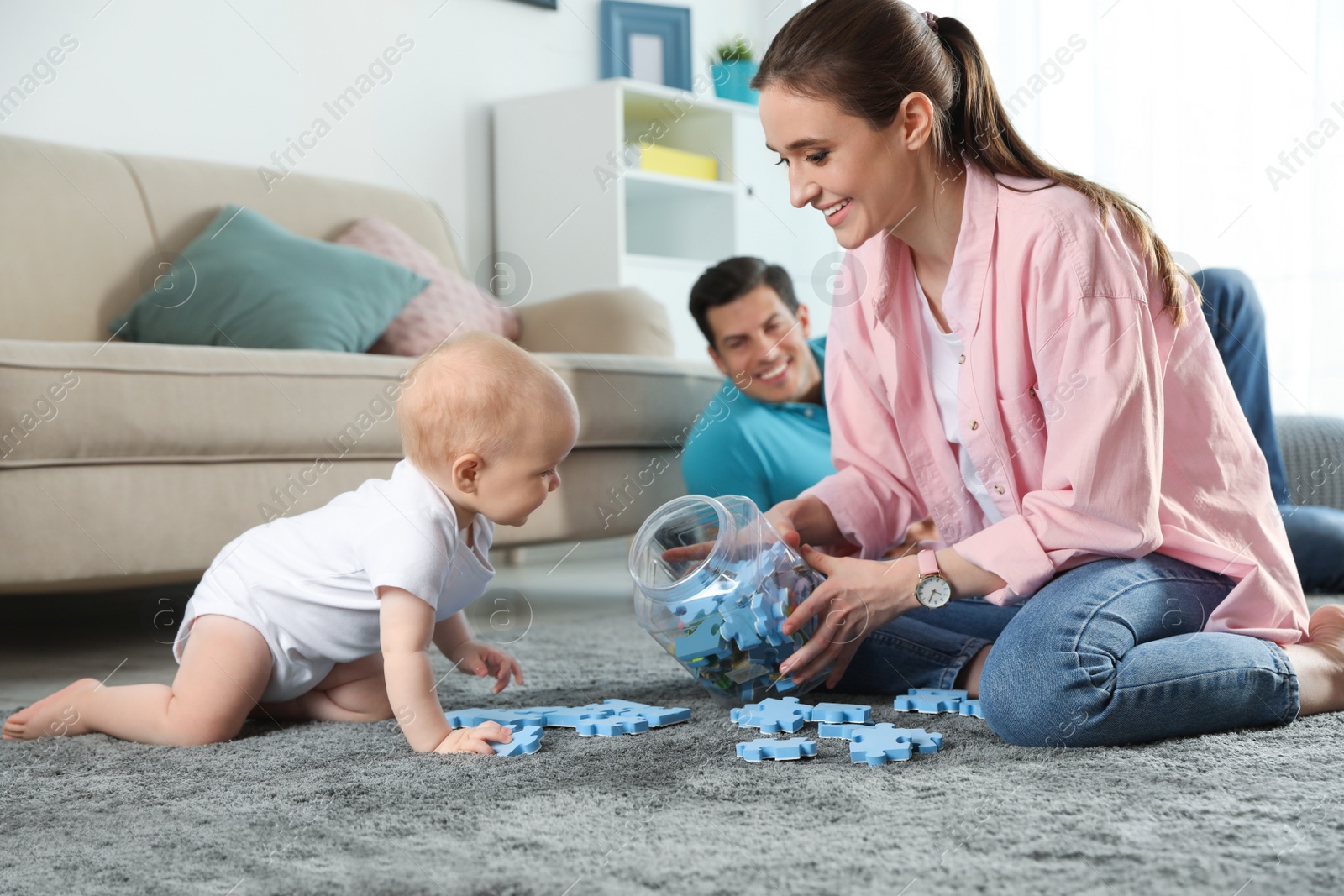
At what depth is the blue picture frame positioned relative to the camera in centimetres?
353

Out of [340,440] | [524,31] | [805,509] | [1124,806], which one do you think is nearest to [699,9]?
[524,31]

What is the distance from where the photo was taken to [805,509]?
4.20 ft

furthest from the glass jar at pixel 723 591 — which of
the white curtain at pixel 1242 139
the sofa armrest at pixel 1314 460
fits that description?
the white curtain at pixel 1242 139

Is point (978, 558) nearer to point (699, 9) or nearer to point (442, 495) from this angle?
point (442, 495)

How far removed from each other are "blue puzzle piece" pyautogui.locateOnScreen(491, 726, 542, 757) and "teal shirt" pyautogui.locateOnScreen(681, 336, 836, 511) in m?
0.89

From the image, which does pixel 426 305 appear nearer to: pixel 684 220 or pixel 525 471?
pixel 684 220

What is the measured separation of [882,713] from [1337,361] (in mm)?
2163

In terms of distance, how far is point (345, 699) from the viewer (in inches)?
48.1

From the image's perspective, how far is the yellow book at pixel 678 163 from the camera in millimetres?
3268

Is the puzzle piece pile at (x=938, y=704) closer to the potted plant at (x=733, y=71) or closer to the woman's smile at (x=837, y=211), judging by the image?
the woman's smile at (x=837, y=211)

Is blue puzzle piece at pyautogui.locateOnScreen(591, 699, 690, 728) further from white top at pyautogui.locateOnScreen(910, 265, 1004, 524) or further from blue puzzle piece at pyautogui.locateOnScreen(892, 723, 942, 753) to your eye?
white top at pyautogui.locateOnScreen(910, 265, 1004, 524)

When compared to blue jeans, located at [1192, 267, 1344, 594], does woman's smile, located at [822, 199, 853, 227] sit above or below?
above

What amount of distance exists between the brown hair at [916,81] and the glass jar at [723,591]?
1.30 feet

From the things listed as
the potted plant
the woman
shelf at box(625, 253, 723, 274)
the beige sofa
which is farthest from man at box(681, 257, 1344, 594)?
the potted plant
